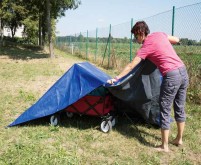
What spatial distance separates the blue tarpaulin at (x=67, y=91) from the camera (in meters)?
4.77

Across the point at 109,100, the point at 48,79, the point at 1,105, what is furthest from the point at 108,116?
the point at 48,79

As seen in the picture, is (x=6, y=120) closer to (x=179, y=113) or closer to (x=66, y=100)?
(x=66, y=100)

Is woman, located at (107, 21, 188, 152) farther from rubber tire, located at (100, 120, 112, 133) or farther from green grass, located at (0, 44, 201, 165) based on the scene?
rubber tire, located at (100, 120, 112, 133)

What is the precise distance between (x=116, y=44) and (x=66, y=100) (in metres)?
10.3

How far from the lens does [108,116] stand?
4.89 metres

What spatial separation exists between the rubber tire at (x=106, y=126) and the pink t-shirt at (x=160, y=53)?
1407mm

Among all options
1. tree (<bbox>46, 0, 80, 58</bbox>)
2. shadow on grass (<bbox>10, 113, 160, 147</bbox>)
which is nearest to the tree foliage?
tree (<bbox>46, 0, 80, 58</bbox>)

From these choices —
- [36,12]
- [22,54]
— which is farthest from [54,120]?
[36,12]

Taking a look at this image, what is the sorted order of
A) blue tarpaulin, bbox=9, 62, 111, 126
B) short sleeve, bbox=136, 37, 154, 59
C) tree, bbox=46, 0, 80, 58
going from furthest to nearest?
tree, bbox=46, 0, 80, 58 < blue tarpaulin, bbox=9, 62, 111, 126 < short sleeve, bbox=136, 37, 154, 59

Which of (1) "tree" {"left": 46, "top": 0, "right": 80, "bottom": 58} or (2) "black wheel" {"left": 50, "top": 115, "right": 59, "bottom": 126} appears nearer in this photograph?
(2) "black wheel" {"left": 50, "top": 115, "right": 59, "bottom": 126}

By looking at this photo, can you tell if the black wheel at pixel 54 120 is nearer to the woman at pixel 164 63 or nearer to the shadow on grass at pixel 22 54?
the woman at pixel 164 63

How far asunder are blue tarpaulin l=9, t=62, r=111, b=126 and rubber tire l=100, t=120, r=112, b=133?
60 cm

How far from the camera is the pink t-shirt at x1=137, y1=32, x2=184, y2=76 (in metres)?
3.90

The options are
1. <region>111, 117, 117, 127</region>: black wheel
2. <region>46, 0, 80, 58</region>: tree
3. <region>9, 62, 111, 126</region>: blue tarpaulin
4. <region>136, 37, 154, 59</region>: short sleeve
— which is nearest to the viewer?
<region>136, 37, 154, 59</region>: short sleeve
